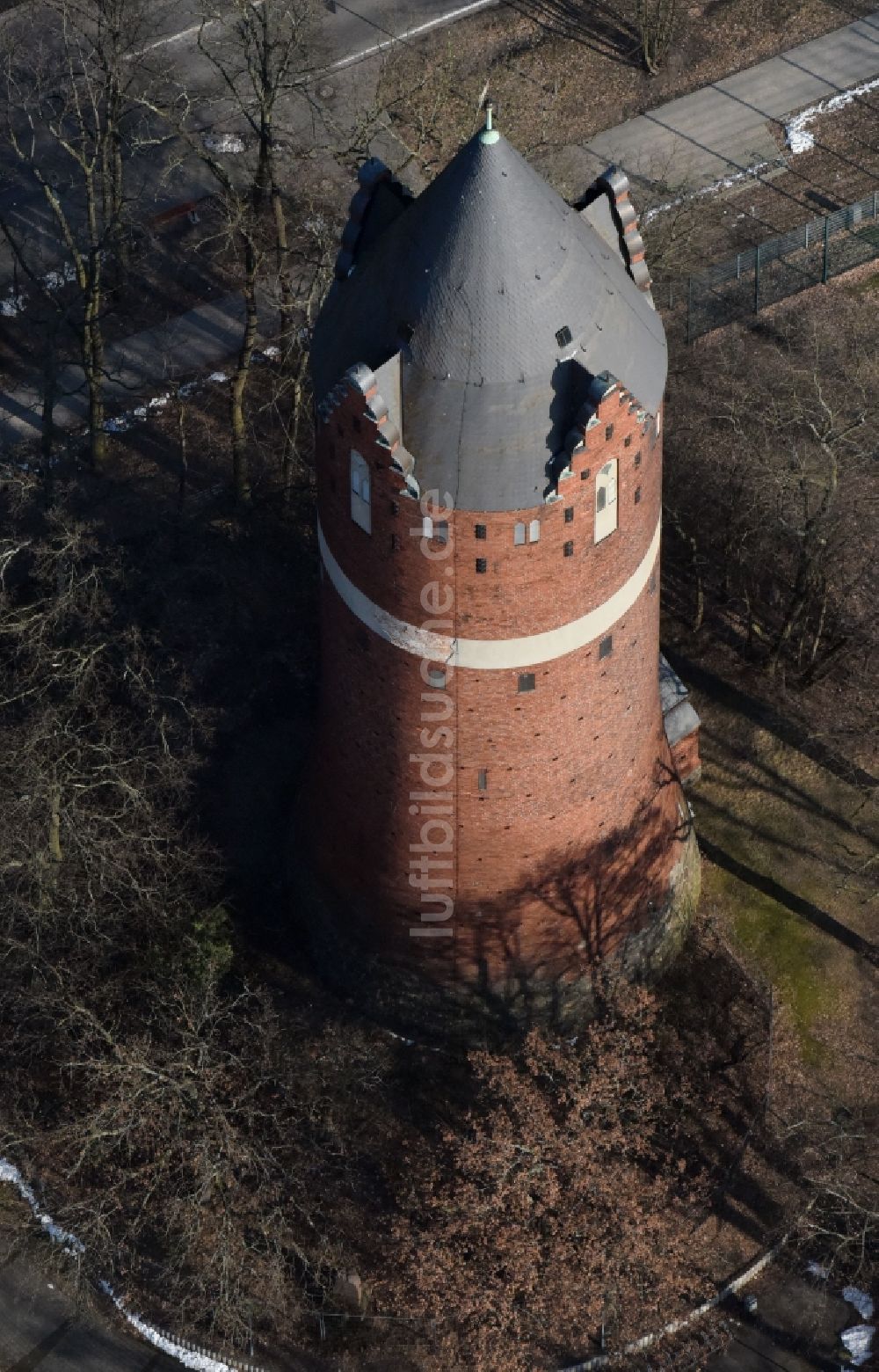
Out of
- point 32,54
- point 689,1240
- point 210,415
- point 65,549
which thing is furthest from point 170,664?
point 32,54

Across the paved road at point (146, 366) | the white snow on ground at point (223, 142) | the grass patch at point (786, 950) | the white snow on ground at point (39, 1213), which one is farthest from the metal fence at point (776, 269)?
the white snow on ground at point (39, 1213)

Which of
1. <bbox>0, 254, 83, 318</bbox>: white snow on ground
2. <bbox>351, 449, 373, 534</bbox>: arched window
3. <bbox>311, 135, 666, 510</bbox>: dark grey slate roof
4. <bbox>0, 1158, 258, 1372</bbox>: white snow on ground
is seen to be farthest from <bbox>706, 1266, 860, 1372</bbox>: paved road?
<bbox>0, 254, 83, 318</bbox>: white snow on ground

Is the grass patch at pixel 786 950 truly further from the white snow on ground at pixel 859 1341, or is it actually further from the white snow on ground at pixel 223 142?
the white snow on ground at pixel 223 142

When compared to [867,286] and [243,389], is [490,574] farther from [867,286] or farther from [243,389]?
[867,286]

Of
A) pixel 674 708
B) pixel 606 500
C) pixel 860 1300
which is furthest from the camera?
pixel 674 708

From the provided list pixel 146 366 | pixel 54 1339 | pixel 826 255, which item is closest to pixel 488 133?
pixel 54 1339

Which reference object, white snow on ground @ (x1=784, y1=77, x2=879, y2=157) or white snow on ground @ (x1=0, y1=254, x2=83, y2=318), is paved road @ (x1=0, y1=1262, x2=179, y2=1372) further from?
white snow on ground @ (x1=784, y1=77, x2=879, y2=157)
